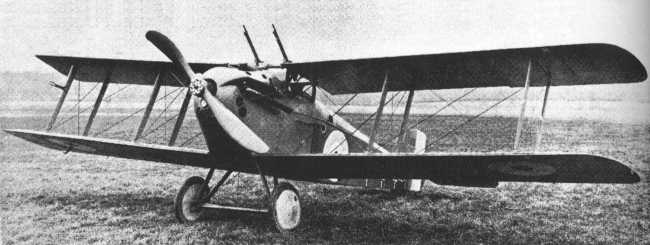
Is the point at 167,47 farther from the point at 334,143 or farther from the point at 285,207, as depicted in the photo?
the point at 334,143

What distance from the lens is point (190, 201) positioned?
6656 mm

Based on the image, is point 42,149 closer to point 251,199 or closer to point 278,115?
point 251,199

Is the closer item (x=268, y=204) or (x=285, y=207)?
(x=268, y=204)

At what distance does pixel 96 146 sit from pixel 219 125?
9.74 feet

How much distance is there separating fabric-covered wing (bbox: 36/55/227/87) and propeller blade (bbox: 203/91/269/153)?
1.83 m

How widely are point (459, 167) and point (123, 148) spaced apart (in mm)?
4883

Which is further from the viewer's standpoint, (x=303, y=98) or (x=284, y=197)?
(x=303, y=98)

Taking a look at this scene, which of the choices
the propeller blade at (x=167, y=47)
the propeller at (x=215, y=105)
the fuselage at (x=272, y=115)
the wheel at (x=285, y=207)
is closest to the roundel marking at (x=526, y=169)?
the wheel at (x=285, y=207)

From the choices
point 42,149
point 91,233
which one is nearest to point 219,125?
point 91,233

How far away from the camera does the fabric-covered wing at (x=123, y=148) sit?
6.47 metres

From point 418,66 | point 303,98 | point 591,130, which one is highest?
point 591,130

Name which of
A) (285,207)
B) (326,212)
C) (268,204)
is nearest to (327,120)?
(326,212)

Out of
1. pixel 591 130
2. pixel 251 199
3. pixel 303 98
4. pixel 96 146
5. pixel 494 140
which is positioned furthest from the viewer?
pixel 591 130

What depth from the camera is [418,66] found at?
6.07 m
